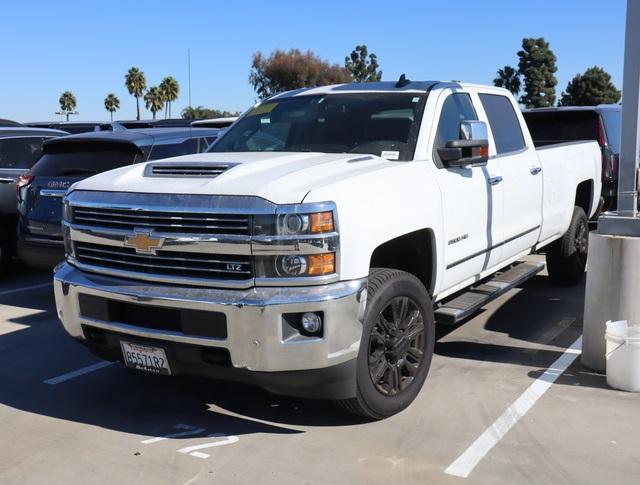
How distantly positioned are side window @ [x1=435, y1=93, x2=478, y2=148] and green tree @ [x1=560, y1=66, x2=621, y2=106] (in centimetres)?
5782

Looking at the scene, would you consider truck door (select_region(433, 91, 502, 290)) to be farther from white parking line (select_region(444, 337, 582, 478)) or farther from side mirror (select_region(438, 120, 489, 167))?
white parking line (select_region(444, 337, 582, 478))

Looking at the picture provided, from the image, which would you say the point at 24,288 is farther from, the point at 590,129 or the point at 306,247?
the point at 590,129

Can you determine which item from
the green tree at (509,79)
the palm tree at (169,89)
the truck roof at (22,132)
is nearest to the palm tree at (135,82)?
the palm tree at (169,89)

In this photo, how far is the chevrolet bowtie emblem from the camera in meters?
3.90

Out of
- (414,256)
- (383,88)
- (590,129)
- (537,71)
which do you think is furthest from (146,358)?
(537,71)

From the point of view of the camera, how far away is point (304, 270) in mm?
3646

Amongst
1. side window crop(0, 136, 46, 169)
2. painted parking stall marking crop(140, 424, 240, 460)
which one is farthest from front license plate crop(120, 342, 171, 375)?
side window crop(0, 136, 46, 169)

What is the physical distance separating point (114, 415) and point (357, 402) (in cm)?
162

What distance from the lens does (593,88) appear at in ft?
196

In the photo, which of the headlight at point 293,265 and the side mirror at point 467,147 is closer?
the headlight at point 293,265

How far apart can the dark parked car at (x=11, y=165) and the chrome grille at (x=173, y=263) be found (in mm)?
4804

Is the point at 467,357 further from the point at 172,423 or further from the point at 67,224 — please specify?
the point at 67,224

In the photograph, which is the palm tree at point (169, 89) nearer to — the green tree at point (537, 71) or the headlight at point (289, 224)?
the green tree at point (537, 71)

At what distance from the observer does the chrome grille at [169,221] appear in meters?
3.70
